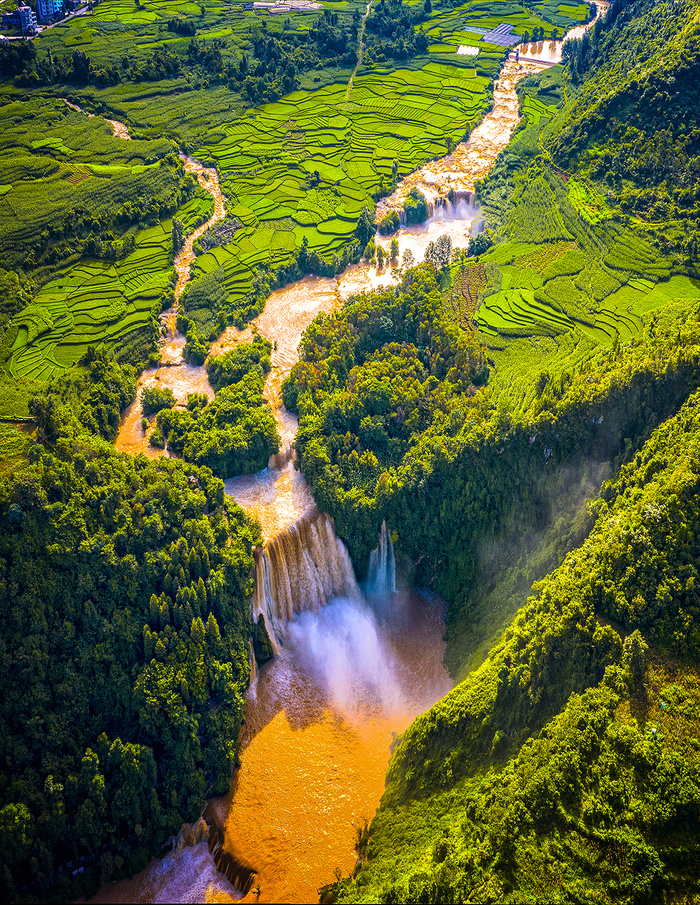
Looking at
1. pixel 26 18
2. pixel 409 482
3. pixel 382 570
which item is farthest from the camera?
pixel 26 18

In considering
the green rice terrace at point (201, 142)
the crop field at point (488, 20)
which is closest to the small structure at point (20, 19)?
the green rice terrace at point (201, 142)

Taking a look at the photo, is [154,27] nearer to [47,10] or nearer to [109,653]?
[47,10]

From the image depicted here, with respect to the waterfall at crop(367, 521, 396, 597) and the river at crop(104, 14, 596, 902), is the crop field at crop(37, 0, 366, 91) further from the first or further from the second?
the waterfall at crop(367, 521, 396, 597)

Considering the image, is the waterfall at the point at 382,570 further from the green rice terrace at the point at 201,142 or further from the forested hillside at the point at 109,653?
the green rice terrace at the point at 201,142

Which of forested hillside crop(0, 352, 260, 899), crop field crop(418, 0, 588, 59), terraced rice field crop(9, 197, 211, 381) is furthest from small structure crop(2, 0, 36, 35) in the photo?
forested hillside crop(0, 352, 260, 899)

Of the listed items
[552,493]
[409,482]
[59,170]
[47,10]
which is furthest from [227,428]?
[47,10]

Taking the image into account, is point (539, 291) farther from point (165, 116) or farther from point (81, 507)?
point (165, 116)

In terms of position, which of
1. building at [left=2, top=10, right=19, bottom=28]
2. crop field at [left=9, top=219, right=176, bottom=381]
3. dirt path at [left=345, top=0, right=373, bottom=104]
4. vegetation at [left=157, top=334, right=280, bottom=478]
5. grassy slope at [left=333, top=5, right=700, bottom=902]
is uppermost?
building at [left=2, top=10, right=19, bottom=28]
